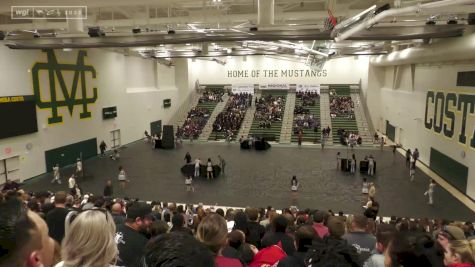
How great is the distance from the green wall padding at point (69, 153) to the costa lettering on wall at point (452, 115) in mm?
21739

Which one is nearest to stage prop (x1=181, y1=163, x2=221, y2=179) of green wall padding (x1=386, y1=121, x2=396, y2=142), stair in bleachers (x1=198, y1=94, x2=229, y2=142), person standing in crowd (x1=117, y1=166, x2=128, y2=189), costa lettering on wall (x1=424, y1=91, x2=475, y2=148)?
person standing in crowd (x1=117, y1=166, x2=128, y2=189)

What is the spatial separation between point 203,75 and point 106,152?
2004 centimetres

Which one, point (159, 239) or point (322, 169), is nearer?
point (159, 239)

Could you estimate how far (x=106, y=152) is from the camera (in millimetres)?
25828

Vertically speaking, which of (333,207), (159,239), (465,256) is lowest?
(333,207)

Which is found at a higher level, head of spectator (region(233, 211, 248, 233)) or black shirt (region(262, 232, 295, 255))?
black shirt (region(262, 232, 295, 255))

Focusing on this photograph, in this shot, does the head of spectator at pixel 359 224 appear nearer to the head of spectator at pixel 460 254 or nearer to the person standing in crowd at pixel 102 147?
the head of spectator at pixel 460 254

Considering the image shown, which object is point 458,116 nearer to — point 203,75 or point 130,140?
point 130,140

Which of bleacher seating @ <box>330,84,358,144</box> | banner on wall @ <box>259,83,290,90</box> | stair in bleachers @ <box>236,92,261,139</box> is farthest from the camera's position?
banner on wall @ <box>259,83,290,90</box>

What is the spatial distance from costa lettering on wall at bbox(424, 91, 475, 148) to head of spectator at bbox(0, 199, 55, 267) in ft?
58.4

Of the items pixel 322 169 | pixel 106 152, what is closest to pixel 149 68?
pixel 106 152

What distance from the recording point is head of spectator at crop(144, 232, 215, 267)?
147cm

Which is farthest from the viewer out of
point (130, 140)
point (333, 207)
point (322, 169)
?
point (130, 140)

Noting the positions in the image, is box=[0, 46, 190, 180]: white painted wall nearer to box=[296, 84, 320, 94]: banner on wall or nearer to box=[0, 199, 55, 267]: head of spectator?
box=[296, 84, 320, 94]: banner on wall
